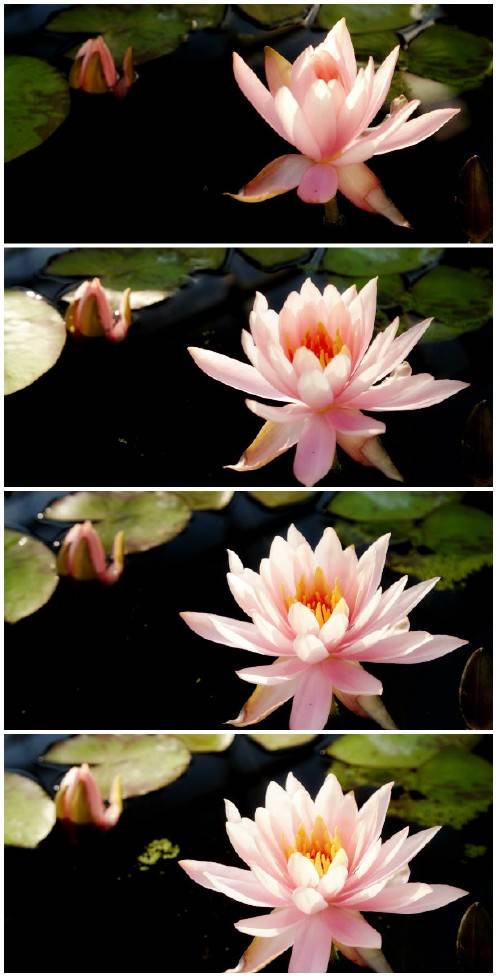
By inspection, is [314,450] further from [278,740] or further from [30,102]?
[30,102]

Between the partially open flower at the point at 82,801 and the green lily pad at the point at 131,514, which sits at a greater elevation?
the green lily pad at the point at 131,514

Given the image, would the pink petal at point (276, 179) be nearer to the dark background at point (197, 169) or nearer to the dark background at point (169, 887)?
the dark background at point (197, 169)

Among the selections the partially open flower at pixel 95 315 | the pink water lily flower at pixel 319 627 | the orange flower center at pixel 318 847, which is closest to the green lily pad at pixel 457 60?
the partially open flower at pixel 95 315

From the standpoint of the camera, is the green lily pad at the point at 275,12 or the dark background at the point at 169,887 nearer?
the dark background at the point at 169,887

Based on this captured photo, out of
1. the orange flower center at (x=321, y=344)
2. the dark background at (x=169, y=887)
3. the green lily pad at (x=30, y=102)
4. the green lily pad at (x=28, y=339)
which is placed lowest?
the dark background at (x=169, y=887)

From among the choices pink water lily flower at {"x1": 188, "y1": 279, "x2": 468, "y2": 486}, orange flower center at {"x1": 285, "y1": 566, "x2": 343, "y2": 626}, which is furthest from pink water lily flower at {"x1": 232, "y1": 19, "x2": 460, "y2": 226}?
orange flower center at {"x1": 285, "y1": 566, "x2": 343, "y2": 626}

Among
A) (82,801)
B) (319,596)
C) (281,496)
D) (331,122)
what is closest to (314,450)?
(281,496)

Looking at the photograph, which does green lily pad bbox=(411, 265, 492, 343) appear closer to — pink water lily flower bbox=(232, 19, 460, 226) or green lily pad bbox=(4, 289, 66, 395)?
pink water lily flower bbox=(232, 19, 460, 226)
